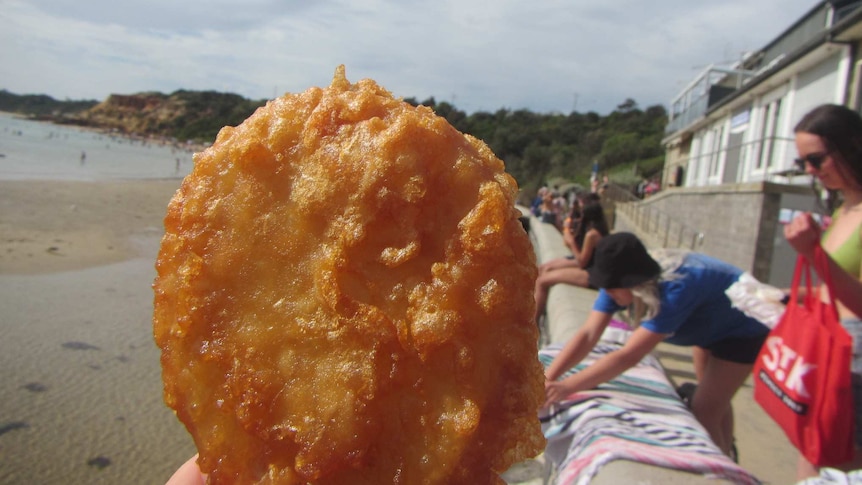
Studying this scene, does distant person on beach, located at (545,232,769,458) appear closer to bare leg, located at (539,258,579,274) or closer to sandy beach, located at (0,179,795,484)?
sandy beach, located at (0,179,795,484)

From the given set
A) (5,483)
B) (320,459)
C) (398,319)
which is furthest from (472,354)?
(5,483)

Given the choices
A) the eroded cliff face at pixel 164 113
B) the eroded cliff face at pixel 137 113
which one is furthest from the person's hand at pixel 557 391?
the eroded cliff face at pixel 137 113

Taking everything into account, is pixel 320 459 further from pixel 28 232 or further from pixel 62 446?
pixel 28 232

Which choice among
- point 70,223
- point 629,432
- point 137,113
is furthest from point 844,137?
point 137,113

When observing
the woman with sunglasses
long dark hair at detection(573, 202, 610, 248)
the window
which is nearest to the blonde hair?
the woman with sunglasses

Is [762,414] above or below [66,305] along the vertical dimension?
above
